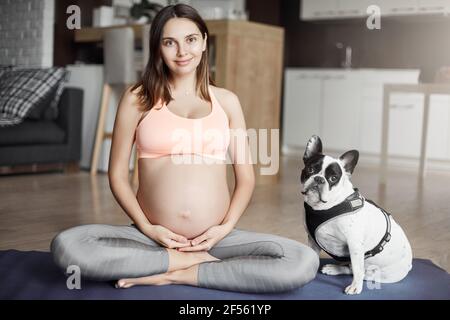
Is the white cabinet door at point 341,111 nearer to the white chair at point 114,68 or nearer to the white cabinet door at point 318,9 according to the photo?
the white cabinet door at point 318,9

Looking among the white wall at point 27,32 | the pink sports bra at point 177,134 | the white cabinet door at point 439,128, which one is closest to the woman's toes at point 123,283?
the pink sports bra at point 177,134

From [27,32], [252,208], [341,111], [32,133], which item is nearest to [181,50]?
[252,208]

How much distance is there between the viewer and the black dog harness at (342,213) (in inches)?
65.2

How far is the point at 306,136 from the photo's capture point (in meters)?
6.22

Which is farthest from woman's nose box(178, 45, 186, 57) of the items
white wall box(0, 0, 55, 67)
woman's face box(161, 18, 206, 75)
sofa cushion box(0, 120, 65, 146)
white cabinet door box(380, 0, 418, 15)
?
white cabinet door box(380, 0, 418, 15)

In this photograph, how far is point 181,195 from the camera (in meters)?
1.68

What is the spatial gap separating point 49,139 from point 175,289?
9.79 feet

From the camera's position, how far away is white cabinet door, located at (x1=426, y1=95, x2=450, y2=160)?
5328mm

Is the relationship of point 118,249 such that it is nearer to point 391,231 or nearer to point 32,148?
point 391,231

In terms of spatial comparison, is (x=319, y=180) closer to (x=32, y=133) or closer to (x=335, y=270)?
(x=335, y=270)

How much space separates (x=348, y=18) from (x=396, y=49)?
22.2 inches

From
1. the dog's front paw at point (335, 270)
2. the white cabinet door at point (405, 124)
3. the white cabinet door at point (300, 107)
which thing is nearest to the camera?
the dog's front paw at point (335, 270)

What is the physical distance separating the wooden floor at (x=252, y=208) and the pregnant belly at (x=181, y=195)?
0.75 meters

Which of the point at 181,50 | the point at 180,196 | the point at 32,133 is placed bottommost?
the point at 32,133
